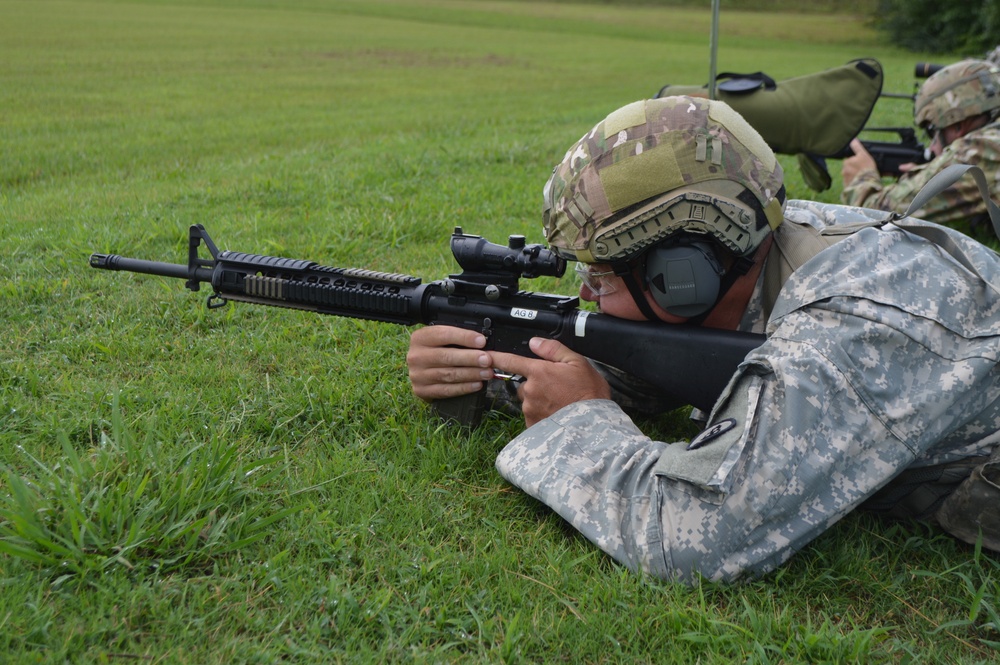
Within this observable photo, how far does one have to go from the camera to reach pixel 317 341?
14.9 ft

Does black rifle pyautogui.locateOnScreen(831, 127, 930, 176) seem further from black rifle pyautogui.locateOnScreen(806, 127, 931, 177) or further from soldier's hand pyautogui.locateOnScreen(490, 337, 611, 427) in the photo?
soldier's hand pyautogui.locateOnScreen(490, 337, 611, 427)

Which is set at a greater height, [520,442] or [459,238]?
[459,238]

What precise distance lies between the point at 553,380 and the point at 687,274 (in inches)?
26.7

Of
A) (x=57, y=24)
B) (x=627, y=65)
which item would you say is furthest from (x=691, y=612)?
(x=57, y=24)

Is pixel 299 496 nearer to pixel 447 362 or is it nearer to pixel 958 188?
pixel 447 362

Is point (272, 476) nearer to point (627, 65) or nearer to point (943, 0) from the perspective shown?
point (627, 65)

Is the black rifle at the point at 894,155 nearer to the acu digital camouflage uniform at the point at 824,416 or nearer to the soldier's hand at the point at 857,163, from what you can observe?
the soldier's hand at the point at 857,163

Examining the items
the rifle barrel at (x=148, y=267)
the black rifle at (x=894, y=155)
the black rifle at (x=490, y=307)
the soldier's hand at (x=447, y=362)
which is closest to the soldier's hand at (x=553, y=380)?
the black rifle at (x=490, y=307)

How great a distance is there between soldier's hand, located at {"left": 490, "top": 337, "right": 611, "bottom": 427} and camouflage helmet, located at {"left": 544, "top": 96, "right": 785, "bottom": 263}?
18.0 inches

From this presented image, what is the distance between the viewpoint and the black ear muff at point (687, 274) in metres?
2.74

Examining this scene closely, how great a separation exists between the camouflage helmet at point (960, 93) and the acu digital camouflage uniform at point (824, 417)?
4.42 m

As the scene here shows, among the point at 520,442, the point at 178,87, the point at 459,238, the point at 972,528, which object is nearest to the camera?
the point at 972,528

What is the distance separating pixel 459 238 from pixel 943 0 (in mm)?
48962

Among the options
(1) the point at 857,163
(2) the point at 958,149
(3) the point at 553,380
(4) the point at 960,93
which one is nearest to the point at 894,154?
(1) the point at 857,163
